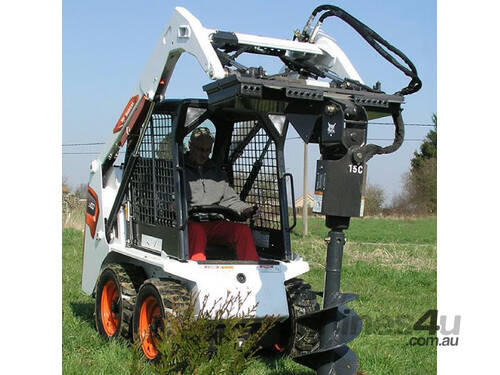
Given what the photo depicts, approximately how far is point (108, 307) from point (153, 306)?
1341mm

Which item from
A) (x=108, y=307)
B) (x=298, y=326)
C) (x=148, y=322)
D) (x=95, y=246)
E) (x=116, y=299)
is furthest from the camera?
(x=95, y=246)

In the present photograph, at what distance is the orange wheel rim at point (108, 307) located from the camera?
746 cm

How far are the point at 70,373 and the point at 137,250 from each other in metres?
1.76

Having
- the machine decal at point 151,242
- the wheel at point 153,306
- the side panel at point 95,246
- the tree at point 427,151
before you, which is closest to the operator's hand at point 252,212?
the machine decal at point 151,242

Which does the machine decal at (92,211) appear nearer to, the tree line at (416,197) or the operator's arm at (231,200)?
the operator's arm at (231,200)

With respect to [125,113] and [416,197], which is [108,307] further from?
[416,197]

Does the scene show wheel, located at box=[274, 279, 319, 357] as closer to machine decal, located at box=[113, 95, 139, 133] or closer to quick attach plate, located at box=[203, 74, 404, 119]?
quick attach plate, located at box=[203, 74, 404, 119]

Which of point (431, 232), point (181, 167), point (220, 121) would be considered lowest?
point (431, 232)

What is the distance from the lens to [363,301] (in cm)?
972

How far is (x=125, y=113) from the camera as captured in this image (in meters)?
7.32

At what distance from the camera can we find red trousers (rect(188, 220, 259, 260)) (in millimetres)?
6598

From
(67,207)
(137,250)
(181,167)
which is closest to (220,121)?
(181,167)

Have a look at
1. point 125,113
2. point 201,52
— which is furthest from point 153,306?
point 201,52

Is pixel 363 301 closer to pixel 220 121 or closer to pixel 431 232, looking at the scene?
pixel 220 121
